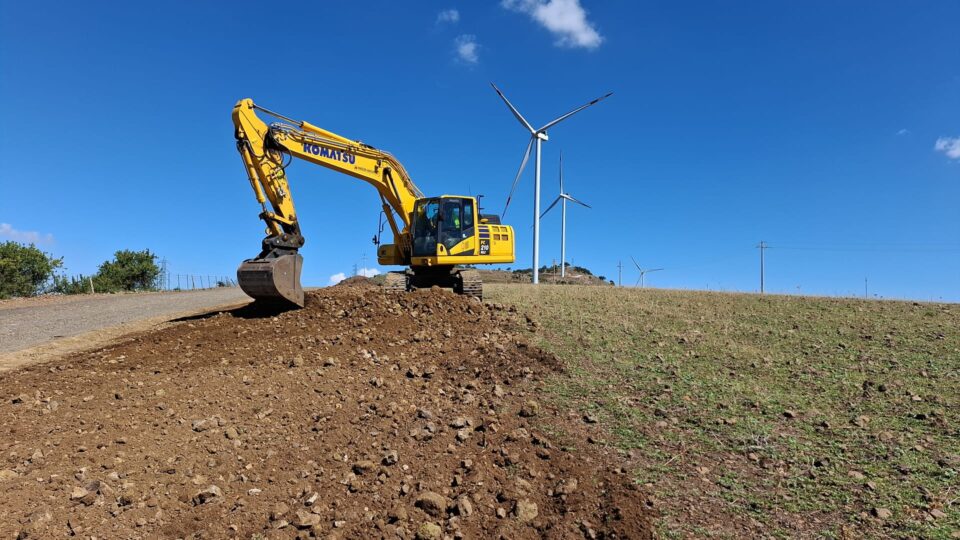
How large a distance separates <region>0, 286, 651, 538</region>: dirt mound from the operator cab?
18.1ft

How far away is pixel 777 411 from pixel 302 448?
5491 mm

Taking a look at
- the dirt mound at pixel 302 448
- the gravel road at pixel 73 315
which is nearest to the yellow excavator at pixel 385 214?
the dirt mound at pixel 302 448

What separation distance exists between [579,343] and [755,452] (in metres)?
4.18

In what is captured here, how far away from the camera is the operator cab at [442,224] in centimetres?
1421

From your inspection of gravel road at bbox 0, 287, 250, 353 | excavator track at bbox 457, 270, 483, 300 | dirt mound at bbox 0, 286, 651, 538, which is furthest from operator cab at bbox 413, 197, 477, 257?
gravel road at bbox 0, 287, 250, 353

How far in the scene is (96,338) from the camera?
1138 cm

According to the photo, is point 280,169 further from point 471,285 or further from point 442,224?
point 471,285

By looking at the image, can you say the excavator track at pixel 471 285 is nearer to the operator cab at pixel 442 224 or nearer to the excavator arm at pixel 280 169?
the operator cab at pixel 442 224

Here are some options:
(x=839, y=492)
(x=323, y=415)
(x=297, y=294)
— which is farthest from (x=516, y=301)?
(x=839, y=492)

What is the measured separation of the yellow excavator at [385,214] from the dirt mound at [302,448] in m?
2.26

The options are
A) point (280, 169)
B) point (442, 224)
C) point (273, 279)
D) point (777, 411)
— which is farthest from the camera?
point (442, 224)

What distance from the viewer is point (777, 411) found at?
6520mm

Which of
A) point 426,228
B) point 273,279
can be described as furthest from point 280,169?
point 426,228

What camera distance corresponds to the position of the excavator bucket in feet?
34.3
